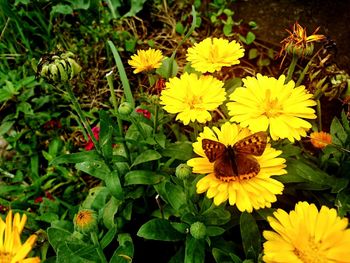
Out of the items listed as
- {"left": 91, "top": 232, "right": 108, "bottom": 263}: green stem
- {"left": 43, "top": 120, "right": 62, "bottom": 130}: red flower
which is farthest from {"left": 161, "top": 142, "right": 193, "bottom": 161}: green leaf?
{"left": 43, "top": 120, "right": 62, "bottom": 130}: red flower

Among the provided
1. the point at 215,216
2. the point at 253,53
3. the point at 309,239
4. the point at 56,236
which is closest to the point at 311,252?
the point at 309,239

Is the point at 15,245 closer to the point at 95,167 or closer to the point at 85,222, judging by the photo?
the point at 85,222

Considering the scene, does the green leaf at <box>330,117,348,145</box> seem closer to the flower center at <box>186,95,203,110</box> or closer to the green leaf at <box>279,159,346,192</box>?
the green leaf at <box>279,159,346,192</box>

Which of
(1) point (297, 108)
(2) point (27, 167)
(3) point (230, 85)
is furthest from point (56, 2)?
(1) point (297, 108)

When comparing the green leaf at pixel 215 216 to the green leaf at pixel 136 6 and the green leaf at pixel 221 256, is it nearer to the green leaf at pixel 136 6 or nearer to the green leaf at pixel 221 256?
the green leaf at pixel 221 256

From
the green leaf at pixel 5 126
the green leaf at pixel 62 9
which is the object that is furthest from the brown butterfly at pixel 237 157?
the green leaf at pixel 62 9

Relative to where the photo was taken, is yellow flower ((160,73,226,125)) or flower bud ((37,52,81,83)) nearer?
flower bud ((37,52,81,83))
